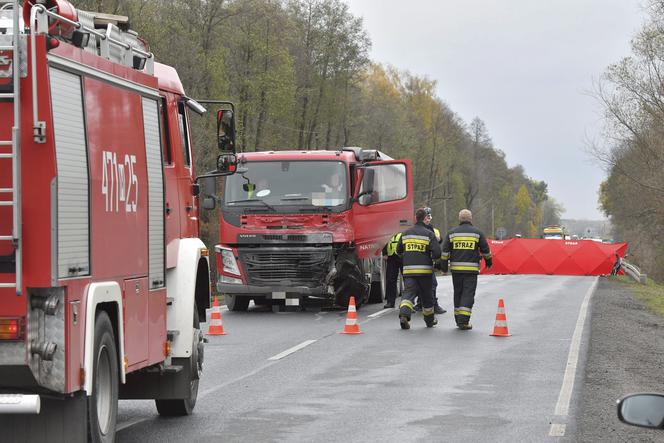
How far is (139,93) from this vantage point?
326 inches

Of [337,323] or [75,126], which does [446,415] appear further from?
[337,323]

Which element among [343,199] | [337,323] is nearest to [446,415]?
[337,323]

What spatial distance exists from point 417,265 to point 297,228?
4.14 meters

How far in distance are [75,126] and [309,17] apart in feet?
210

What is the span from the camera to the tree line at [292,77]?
4769 cm

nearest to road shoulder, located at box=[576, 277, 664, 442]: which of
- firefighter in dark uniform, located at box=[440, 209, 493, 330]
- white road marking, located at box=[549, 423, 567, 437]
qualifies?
white road marking, located at box=[549, 423, 567, 437]

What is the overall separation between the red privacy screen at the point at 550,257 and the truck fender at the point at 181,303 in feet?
137

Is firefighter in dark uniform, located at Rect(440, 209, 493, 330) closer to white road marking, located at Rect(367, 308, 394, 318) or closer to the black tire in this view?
white road marking, located at Rect(367, 308, 394, 318)

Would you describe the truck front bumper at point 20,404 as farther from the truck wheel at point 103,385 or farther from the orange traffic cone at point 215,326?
the orange traffic cone at point 215,326

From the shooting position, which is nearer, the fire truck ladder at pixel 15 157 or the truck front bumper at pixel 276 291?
the fire truck ladder at pixel 15 157

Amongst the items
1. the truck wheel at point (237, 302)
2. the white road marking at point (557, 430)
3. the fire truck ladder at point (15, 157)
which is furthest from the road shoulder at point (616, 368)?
the truck wheel at point (237, 302)

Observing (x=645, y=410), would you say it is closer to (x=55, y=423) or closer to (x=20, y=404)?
(x=20, y=404)

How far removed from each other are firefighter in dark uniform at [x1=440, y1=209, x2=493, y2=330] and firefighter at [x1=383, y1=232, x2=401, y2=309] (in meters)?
5.74

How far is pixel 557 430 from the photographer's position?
9062 millimetres
